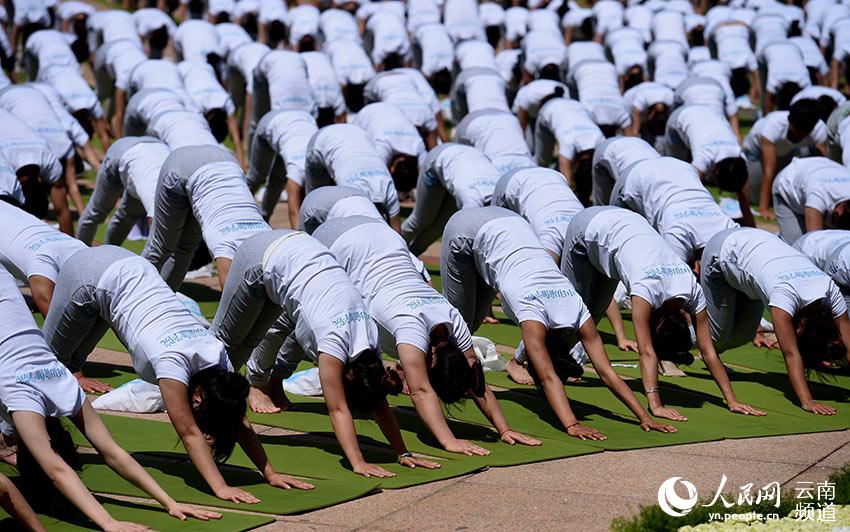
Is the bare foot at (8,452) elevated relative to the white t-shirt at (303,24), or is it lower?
elevated

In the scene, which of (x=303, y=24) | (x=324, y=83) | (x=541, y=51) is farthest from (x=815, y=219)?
(x=303, y=24)

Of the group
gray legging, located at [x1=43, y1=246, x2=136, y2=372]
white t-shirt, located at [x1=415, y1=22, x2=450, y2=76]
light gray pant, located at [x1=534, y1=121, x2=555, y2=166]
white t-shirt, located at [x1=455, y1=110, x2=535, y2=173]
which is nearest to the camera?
gray legging, located at [x1=43, y1=246, x2=136, y2=372]

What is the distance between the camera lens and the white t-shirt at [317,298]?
20.4 feet

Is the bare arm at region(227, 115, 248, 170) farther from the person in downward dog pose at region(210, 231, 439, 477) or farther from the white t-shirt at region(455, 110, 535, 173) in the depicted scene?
the person in downward dog pose at region(210, 231, 439, 477)

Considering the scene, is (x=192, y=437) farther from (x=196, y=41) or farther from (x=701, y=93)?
(x=196, y=41)

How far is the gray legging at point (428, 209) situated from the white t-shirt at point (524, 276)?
2.20 metres

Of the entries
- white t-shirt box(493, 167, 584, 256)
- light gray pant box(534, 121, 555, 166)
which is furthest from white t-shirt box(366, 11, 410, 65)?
white t-shirt box(493, 167, 584, 256)

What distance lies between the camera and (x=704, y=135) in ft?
36.6

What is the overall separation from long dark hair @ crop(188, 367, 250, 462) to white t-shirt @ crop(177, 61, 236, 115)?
7.14 meters

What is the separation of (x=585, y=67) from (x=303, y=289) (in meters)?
8.31

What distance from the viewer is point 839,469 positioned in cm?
658

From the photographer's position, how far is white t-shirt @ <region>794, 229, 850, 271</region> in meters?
8.68

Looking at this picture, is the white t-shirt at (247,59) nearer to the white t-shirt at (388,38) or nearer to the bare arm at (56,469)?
the white t-shirt at (388,38)

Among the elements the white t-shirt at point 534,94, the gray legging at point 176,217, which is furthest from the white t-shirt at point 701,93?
the gray legging at point 176,217
